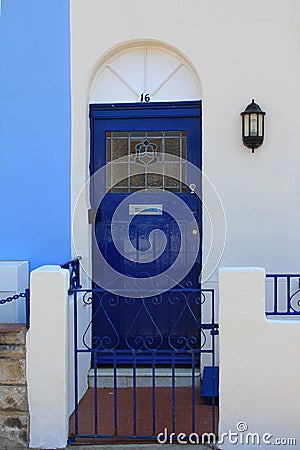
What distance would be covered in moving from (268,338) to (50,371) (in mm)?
1485

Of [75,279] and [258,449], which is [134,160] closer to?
[75,279]

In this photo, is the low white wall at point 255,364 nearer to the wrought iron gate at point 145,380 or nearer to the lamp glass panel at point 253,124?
the wrought iron gate at point 145,380

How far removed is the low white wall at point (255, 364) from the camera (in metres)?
3.40

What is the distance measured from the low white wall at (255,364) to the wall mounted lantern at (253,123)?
140 centimetres

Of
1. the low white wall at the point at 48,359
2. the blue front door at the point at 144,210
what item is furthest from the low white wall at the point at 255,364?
the blue front door at the point at 144,210

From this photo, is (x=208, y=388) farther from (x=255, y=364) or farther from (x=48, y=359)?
(x=48, y=359)

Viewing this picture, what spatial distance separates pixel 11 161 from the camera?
4.67 m

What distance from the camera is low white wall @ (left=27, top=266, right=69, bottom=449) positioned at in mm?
3508

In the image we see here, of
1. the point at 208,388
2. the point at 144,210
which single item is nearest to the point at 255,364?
the point at 208,388

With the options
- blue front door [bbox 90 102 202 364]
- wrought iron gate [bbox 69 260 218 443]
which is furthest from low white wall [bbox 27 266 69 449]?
blue front door [bbox 90 102 202 364]

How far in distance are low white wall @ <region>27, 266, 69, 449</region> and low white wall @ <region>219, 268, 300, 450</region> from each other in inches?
42.3

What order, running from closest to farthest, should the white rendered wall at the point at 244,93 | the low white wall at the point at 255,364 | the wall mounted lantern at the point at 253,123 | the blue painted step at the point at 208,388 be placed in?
1. the low white wall at the point at 255,364
2. the blue painted step at the point at 208,388
3. the wall mounted lantern at the point at 253,123
4. the white rendered wall at the point at 244,93

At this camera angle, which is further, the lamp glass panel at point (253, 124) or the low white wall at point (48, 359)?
the lamp glass panel at point (253, 124)

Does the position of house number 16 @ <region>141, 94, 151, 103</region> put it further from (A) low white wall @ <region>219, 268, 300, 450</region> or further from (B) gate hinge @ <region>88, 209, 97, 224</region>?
(A) low white wall @ <region>219, 268, 300, 450</region>
